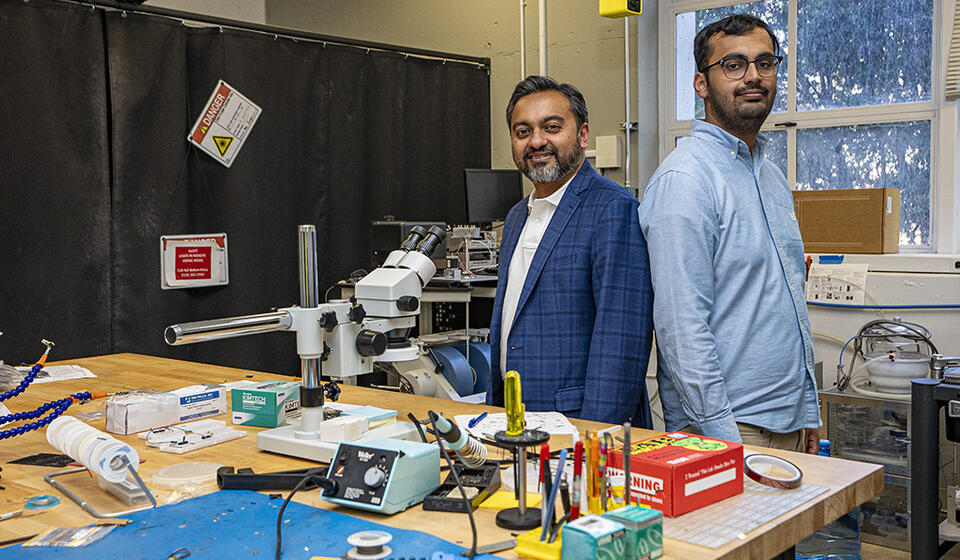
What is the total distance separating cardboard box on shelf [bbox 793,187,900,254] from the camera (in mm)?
3514

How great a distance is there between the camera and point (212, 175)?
3.85 m

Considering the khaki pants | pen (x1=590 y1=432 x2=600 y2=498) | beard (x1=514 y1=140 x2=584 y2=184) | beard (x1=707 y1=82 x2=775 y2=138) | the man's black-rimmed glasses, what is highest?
the man's black-rimmed glasses

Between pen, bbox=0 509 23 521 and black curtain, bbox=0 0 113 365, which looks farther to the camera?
black curtain, bbox=0 0 113 365

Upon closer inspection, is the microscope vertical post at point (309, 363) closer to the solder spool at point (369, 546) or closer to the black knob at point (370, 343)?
the black knob at point (370, 343)

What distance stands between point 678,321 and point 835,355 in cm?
218

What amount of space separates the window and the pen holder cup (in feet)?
10.7

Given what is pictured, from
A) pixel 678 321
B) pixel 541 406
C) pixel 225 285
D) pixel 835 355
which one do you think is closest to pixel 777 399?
pixel 678 321

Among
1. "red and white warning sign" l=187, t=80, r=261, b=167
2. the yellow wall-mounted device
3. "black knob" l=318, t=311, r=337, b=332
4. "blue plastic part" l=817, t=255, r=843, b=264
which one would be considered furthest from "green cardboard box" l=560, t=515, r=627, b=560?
the yellow wall-mounted device

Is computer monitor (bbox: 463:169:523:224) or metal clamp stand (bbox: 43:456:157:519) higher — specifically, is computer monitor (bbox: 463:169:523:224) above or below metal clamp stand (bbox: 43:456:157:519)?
above

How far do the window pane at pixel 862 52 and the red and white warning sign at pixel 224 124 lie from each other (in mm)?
2637

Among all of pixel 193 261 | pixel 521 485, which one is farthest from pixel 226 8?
pixel 521 485

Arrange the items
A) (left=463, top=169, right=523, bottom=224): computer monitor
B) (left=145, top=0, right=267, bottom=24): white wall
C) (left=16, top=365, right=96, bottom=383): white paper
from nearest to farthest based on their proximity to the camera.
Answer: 1. (left=16, top=365, right=96, bottom=383): white paper
2. (left=463, top=169, right=523, bottom=224): computer monitor
3. (left=145, top=0, right=267, bottom=24): white wall

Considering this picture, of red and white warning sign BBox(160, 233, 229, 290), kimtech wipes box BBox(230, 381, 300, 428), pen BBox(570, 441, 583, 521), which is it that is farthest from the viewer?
red and white warning sign BBox(160, 233, 229, 290)

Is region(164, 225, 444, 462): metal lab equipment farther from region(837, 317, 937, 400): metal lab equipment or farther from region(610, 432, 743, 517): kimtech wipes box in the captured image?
region(837, 317, 937, 400): metal lab equipment
